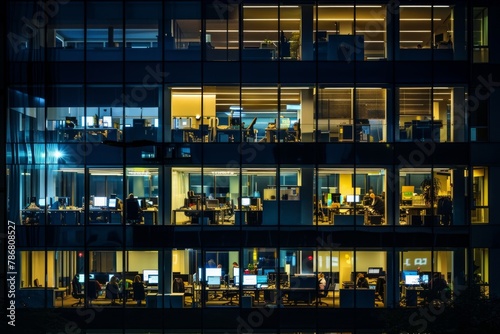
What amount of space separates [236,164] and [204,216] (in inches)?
90.4

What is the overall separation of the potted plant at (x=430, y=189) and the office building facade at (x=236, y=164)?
A: 80 mm

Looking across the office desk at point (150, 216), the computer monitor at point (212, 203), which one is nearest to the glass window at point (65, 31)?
the office desk at point (150, 216)

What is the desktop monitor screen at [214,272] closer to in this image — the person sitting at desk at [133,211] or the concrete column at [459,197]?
the person sitting at desk at [133,211]

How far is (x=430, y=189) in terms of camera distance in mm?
34188

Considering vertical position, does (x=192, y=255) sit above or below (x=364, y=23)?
below

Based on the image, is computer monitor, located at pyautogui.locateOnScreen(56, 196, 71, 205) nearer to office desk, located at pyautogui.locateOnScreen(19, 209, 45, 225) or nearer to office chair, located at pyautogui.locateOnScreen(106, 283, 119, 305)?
office desk, located at pyautogui.locateOnScreen(19, 209, 45, 225)

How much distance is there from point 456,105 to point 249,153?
8248 mm

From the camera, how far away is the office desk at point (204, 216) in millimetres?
33688

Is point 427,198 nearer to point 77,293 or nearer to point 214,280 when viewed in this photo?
point 214,280

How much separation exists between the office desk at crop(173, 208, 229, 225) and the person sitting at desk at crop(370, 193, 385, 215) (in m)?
5.64

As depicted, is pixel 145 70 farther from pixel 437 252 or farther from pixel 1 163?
pixel 437 252

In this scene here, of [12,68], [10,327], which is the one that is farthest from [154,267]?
[12,68]

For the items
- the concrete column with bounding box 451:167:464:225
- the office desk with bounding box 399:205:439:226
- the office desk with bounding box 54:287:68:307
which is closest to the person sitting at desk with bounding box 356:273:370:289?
the office desk with bounding box 399:205:439:226

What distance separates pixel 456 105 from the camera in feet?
113
